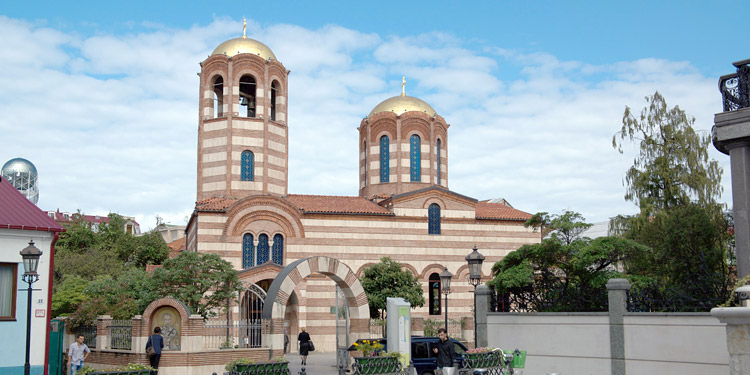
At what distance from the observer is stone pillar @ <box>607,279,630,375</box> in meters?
15.4

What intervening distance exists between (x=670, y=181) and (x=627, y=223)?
256 centimetres

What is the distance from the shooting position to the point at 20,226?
18.3 m

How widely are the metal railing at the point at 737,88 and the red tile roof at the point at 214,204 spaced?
23136 mm

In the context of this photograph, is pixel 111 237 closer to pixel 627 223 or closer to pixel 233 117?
pixel 233 117

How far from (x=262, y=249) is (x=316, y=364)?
8.99 meters

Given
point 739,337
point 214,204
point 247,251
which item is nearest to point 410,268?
point 247,251

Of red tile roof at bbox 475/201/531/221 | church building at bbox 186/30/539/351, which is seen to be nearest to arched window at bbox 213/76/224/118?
church building at bbox 186/30/539/351

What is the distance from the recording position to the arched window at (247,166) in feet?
113

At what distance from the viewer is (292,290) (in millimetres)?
23297

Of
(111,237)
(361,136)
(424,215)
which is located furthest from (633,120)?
(111,237)

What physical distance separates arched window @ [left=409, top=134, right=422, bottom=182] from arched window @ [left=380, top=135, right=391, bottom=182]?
4.17 feet

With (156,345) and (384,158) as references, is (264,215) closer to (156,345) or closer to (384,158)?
(384,158)

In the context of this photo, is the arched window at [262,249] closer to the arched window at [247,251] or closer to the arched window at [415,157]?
the arched window at [247,251]

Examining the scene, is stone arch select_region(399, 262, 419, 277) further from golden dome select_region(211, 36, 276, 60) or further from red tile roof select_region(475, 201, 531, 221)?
golden dome select_region(211, 36, 276, 60)
